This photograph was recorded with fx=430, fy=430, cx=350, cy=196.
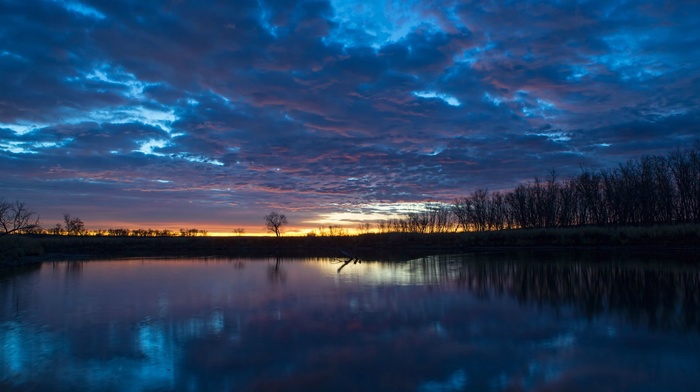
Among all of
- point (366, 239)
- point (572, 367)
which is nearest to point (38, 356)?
point (572, 367)

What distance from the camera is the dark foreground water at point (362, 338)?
20.9ft

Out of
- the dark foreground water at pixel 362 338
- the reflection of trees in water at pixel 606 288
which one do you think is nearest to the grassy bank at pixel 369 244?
the reflection of trees in water at pixel 606 288

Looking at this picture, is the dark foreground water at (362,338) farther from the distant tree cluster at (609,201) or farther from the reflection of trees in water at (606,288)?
the distant tree cluster at (609,201)

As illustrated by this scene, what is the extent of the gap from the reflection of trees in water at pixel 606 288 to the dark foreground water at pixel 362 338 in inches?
3.3

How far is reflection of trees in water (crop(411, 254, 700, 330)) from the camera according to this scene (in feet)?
34.7

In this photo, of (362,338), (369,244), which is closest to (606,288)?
(362,338)

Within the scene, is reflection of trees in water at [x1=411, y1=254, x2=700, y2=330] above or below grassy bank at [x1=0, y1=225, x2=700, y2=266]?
below

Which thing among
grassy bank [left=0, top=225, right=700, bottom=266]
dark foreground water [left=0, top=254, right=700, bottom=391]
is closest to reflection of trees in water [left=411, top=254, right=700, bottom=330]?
dark foreground water [left=0, top=254, right=700, bottom=391]

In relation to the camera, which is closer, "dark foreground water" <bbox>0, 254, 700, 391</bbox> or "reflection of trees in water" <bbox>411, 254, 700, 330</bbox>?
"dark foreground water" <bbox>0, 254, 700, 391</bbox>

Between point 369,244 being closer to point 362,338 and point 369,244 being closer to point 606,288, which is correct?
point 606,288

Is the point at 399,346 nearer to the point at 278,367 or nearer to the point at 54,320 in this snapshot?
the point at 278,367

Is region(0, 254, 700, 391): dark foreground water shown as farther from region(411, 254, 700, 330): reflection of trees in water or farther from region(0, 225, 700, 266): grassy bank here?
region(0, 225, 700, 266): grassy bank

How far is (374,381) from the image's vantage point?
6.25 meters

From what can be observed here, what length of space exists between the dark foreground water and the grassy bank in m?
21.8
